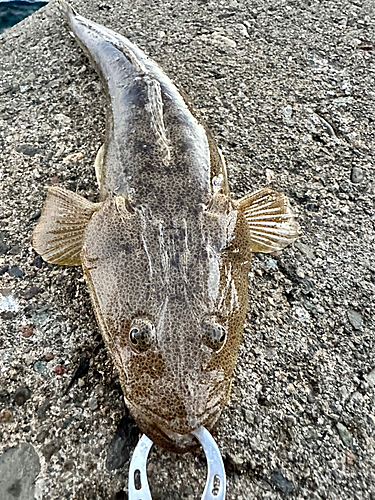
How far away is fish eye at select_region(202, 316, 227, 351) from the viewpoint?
6.58ft

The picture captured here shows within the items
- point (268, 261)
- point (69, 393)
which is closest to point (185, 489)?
point (69, 393)

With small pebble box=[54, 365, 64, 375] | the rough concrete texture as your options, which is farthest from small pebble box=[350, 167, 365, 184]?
small pebble box=[54, 365, 64, 375]

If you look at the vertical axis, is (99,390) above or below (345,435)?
above

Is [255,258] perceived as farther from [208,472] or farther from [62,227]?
[208,472]

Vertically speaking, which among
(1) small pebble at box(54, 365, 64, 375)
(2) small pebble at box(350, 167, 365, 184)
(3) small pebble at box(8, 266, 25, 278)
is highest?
(3) small pebble at box(8, 266, 25, 278)

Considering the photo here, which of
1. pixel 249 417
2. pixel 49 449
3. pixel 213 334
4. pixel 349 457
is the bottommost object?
pixel 349 457

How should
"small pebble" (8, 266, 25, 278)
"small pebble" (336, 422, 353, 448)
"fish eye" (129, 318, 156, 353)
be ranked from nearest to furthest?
1. "fish eye" (129, 318, 156, 353)
2. "small pebble" (336, 422, 353, 448)
3. "small pebble" (8, 266, 25, 278)

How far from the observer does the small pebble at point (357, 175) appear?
131 inches

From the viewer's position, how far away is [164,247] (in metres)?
2.26

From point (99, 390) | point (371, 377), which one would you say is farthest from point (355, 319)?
point (99, 390)

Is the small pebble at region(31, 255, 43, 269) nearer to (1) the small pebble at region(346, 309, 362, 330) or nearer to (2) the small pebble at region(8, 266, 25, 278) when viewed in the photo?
(2) the small pebble at region(8, 266, 25, 278)

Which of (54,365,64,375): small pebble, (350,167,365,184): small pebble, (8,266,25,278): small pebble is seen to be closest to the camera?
(54,365,64,375): small pebble

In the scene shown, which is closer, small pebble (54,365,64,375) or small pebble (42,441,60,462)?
small pebble (42,441,60,462)

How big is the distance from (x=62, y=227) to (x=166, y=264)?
32.2 inches
